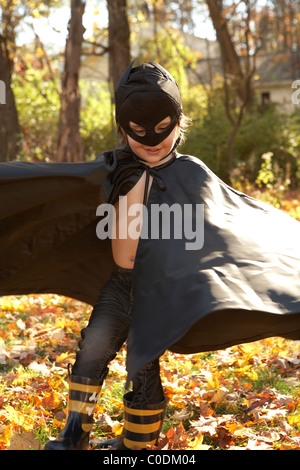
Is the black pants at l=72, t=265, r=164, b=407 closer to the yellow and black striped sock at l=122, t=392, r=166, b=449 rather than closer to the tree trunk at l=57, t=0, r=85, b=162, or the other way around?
the yellow and black striped sock at l=122, t=392, r=166, b=449

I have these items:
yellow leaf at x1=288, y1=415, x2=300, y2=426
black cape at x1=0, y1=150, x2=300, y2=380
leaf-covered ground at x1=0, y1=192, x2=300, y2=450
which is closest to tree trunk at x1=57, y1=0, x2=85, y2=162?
leaf-covered ground at x1=0, y1=192, x2=300, y2=450

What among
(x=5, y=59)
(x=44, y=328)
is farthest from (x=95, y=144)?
(x=44, y=328)

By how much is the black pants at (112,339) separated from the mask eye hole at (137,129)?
77 centimetres

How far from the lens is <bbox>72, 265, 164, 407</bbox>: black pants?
9.23ft

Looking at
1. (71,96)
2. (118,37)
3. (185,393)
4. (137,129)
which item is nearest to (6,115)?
(118,37)

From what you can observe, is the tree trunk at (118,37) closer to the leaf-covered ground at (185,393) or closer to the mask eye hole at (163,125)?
the leaf-covered ground at (185,393)

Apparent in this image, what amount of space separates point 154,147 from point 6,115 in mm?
13310

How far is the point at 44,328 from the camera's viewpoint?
17.7 ft

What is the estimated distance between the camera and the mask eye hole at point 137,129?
3.03 metres

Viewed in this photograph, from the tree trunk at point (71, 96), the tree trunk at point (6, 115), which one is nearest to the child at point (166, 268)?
the tree trunk at point (71, 96)

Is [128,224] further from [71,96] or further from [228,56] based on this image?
[228,56]

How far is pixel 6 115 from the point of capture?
15414 mm

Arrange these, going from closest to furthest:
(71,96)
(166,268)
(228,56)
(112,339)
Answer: (166,268)
(112,339)
(71,96)
(228,56)

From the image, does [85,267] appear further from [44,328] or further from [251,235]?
[44,328]
